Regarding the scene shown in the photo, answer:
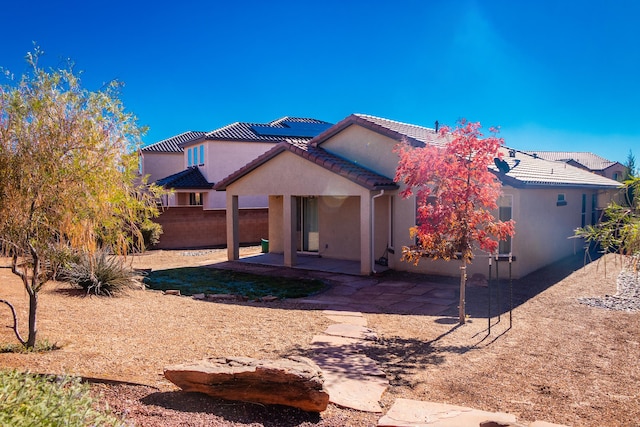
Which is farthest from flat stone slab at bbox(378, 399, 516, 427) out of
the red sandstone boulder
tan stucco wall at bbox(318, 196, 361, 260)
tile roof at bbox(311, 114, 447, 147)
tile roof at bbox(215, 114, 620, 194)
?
tan stucco wall at bbox(318, 196, 361, 260)

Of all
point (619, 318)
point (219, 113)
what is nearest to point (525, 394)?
point (619, 318)

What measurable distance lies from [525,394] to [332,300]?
6341 mm

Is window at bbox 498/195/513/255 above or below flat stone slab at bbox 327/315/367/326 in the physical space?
above

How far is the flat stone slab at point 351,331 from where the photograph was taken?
846cm

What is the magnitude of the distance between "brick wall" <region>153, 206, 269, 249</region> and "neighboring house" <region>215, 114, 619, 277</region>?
5267mm

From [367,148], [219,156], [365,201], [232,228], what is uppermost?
[219,156]

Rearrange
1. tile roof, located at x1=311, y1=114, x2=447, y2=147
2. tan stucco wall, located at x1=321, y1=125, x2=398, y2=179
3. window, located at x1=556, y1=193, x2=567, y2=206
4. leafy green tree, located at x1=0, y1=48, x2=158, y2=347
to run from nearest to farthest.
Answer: leafy green tree, located at x1=0, y1=48, x2=158, y2=347 → tile roof, located at x1=311, y1=114, x2=447, y2=147 → tan stucco wall, located at x1=321, y1=125, x2=398, y2=179 → window, located at x1=556, y1=193, x2=567, y2=206

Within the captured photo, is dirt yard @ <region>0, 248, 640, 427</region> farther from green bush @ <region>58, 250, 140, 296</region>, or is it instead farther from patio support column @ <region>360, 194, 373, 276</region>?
patio support column @ <region>360, 194, 373, 276</region>

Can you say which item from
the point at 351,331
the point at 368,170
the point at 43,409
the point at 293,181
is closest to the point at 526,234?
the point at 368,170

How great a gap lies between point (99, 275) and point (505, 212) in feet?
37.1

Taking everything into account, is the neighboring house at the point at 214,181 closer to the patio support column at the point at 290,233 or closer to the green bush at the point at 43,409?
the patio support column at the point at 290,233

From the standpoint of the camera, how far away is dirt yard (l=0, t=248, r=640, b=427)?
5.11 meters

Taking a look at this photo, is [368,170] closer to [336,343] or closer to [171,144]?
[336,343]

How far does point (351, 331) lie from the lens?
345 inches
